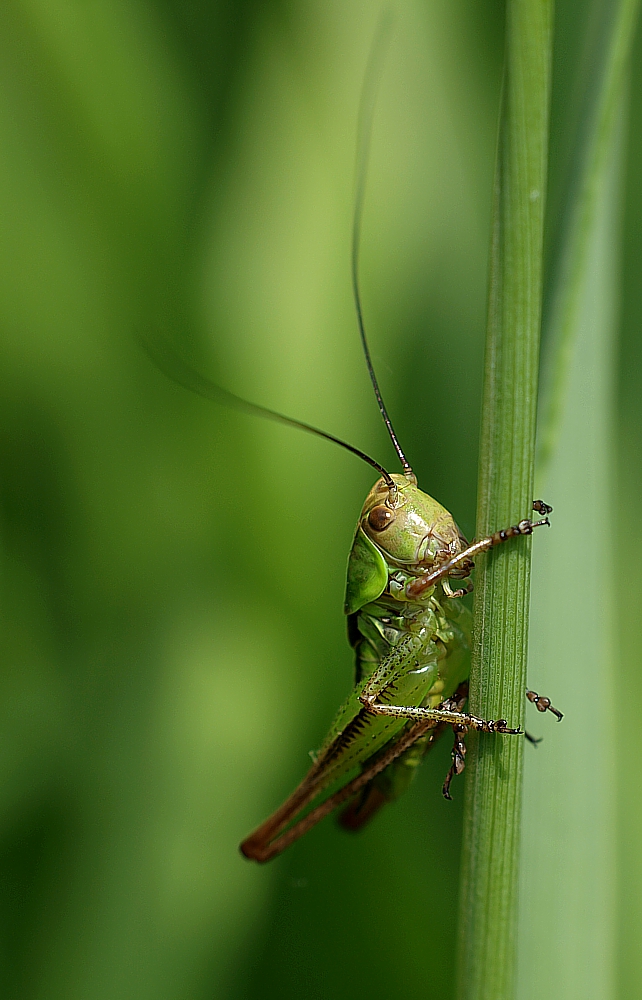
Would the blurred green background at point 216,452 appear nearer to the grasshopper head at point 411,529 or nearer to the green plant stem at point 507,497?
the grasshopper head at point 411,529

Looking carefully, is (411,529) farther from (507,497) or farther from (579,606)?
(507,497)

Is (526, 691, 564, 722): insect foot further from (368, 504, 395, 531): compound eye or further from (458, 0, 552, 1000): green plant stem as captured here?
(368, 504, 395, 531): compound eye

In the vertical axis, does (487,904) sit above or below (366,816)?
Result: above

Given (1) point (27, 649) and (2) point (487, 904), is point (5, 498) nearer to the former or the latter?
(1) point (27, 649)

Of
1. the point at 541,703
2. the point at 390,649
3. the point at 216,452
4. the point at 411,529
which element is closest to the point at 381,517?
the point at 411,529

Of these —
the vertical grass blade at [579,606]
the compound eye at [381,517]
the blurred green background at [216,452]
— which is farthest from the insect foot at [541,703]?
the blurred green background at [216,452]

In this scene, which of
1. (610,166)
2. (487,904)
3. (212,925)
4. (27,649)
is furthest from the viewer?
(27,649)

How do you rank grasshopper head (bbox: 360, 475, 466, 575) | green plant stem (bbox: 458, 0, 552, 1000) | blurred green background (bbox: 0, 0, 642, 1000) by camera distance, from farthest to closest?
blurred green background (bbox: 0, 0, 642, 1000)
grasshopper head (bbox: 360, 475, 466, 575)
green plant stem (bbox: 458, 0, 552, 1000)

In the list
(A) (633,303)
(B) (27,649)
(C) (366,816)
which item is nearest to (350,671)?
(C) (366,816)

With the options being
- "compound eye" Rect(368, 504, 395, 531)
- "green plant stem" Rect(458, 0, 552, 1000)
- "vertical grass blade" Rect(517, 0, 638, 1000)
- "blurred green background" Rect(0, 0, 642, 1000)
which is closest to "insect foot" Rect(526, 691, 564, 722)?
"vertical grass blade" Rect(517, 0, 638, 1000)
